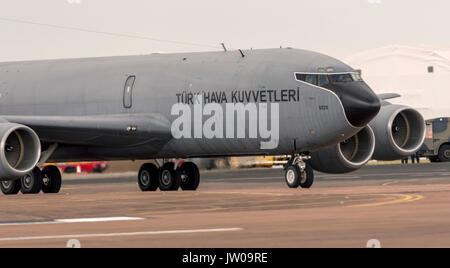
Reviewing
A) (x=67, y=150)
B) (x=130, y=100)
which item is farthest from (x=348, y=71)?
(x=67, y=150)

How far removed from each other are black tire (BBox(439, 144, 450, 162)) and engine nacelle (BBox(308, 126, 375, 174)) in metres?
34.0

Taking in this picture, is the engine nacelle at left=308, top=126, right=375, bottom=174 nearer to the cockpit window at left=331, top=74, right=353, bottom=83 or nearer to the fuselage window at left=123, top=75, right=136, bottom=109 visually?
the cockpit window at left=331, top=74, right=353, bottom=83

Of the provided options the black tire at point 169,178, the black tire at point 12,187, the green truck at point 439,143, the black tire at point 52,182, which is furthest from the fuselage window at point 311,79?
the green truck at point 439,143

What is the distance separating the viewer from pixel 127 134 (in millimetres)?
37062

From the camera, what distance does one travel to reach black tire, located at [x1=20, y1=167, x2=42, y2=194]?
123ft

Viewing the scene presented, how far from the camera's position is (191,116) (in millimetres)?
36125

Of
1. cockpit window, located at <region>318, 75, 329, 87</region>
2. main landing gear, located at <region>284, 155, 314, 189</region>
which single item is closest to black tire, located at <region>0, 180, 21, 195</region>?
main landing gear, located at <region>284, 155, 314, 189</region>

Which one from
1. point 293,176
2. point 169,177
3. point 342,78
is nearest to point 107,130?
point 169,177

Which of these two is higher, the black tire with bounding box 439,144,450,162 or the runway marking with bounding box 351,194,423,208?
the black tire with bounding box 439,144,450,162

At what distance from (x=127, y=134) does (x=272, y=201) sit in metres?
10.6

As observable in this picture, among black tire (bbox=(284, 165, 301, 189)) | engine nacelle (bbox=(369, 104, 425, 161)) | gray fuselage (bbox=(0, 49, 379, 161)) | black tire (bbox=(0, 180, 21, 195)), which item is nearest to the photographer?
gray fuselage (bbox=(0, 49, 379, 161))

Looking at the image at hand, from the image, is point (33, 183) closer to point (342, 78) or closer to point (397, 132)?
point (342, 78)

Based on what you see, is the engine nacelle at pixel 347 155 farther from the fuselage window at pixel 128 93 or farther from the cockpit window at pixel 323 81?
the fuselage window at pixel 128 93

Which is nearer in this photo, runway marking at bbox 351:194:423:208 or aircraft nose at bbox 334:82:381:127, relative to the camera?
runway marking at bbox 351:194:423:208
